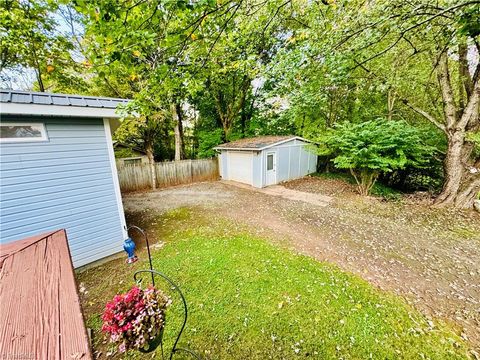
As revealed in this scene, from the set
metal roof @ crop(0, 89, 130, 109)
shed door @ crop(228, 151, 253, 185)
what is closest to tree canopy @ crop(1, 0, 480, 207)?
metal roof @ crop(0, 89, 130, 109)

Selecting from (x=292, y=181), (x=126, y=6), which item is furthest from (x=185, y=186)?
(x=126, y=6)

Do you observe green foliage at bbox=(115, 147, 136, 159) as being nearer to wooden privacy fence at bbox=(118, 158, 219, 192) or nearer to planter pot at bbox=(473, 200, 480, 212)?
wooden privacy fence at bbox=(118, 158, 219, 192)

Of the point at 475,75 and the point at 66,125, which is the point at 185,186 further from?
the point at 475,75

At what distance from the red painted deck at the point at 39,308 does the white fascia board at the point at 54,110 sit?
7.74ft

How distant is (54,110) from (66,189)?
1.35m

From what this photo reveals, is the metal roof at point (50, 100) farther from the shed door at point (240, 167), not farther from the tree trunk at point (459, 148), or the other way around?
the tree trunk at point (459, 148)

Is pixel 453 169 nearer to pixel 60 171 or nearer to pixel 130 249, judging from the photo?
pixel 130 249

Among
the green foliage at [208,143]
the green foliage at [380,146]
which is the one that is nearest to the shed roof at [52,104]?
the green foliage at [380,146]

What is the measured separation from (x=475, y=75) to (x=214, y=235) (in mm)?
8961

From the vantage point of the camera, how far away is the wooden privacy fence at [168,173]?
394 inches

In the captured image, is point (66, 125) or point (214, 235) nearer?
point (66, 125)

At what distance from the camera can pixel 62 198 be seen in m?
3.59

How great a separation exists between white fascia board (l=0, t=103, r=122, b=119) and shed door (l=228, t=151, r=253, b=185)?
25.0 ft

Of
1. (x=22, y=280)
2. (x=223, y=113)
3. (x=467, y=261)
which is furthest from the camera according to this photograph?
(x=223, y=113)
